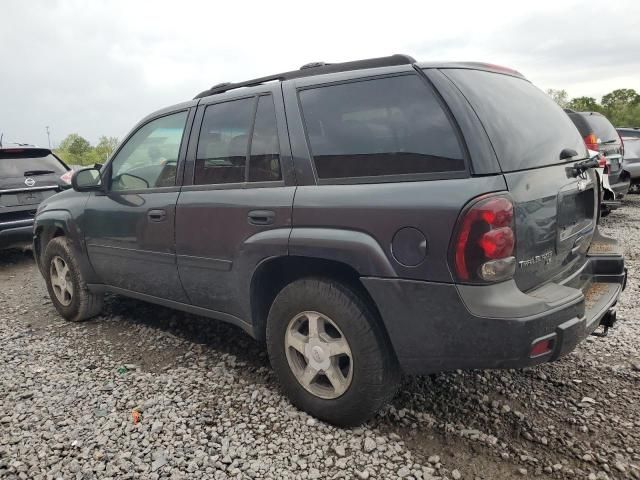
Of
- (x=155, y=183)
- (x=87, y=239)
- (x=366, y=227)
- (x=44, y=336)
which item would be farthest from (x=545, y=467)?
(x=44, y=336)

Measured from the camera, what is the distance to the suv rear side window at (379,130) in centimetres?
→ 224

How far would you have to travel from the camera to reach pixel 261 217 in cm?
277

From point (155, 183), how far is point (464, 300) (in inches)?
94.4

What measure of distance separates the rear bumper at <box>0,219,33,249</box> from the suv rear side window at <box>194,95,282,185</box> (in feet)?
15.0

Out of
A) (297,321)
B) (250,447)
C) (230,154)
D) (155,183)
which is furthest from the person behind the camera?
(155,183)

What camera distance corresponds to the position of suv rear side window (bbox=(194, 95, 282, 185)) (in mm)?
2854

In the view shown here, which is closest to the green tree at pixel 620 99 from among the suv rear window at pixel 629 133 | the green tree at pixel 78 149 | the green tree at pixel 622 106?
the green tree at pixel 622 106

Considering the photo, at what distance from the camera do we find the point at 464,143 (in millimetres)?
2156

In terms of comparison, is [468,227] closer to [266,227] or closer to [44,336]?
[266,227]

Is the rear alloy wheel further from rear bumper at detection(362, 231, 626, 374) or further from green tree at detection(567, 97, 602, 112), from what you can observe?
green tree at detection(567, 97, 602, 112)

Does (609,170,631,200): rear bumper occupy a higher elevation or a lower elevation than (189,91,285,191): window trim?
lower

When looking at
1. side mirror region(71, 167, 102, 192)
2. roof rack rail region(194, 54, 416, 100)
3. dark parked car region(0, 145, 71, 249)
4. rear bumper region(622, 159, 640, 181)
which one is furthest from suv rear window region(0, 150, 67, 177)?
rear bumper region(622, 159, 640, 181)

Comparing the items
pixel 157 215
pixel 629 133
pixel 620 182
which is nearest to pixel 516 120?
pixel 157 215

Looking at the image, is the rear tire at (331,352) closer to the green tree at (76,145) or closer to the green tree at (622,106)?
the green tree at (622,106)
